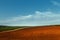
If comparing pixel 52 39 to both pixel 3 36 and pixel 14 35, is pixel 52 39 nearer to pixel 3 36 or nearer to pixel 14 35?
pixel 14 35

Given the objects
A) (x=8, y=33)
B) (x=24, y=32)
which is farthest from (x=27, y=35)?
(x=8, y=33)

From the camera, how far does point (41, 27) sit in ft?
12.6

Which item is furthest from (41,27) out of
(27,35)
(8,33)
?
(8,33)

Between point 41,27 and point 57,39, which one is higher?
point 41,27

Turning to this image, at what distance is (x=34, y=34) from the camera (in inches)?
145

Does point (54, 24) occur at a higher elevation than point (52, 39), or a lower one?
higher

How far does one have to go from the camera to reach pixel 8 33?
3.72 metres

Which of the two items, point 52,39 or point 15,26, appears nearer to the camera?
point 52,39

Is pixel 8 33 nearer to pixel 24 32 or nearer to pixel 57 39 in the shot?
pixel 24 32

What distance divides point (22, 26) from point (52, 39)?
2.30ft

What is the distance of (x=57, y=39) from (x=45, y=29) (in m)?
0.47

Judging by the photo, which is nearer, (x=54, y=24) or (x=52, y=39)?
(x=52, y=39)

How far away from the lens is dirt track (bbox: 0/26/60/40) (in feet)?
11.8

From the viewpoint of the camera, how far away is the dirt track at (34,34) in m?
3.60
